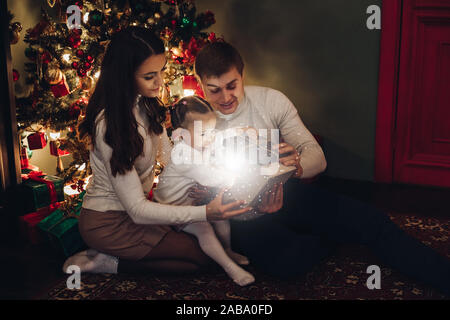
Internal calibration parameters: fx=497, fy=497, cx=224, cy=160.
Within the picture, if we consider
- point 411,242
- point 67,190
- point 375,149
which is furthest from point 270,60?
point 411,242

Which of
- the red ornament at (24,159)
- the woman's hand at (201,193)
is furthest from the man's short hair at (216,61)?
the red ornament at (24,159)

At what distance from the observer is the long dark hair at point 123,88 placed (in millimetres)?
1860

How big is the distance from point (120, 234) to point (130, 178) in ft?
0.89

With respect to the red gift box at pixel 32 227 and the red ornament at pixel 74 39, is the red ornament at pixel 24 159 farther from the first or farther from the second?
the red ornament at pixel 74 39

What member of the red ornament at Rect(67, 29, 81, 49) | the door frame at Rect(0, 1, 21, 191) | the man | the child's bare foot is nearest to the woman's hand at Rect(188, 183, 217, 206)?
the man

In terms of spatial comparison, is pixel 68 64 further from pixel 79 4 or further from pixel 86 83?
pixel 79 4

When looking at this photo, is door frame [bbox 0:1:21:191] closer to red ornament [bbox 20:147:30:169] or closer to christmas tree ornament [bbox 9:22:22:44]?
christmas tree ornament [bbox 9:22:22:44]

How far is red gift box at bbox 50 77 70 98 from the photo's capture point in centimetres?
262

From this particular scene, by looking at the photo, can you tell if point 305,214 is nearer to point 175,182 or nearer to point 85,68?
point 175,182

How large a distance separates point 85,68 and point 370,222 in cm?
166

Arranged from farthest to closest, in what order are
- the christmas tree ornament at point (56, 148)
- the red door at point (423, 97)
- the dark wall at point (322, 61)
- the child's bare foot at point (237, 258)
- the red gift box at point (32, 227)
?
the dark wall at point (322, 61) → the red door at point (423, 97) → the christmas tree ornament at point (56, 148) → the red gift box at point (32, 227) → the child's bare foot at point (237, 258)

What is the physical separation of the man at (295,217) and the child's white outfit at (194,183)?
0.08 m

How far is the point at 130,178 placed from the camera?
190 cm

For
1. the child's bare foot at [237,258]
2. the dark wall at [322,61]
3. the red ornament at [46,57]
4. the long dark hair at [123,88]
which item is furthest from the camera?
the dark wall at [322,61]
